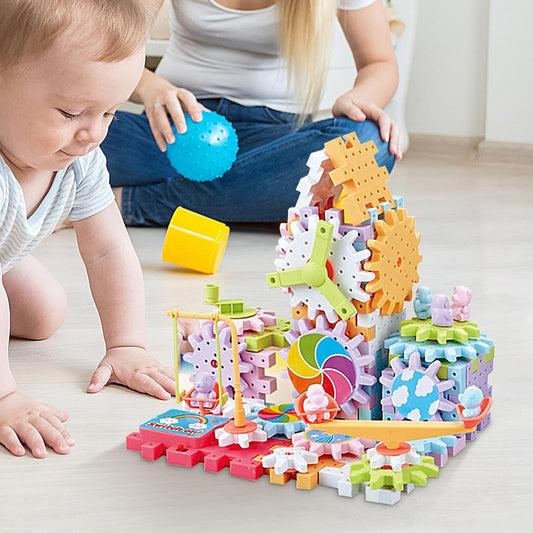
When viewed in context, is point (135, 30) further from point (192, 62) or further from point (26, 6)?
point (192, 62)

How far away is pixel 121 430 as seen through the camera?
80 cm

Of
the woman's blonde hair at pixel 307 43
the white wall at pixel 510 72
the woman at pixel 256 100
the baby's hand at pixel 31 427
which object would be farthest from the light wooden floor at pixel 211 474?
the white wall at pixel 510 72

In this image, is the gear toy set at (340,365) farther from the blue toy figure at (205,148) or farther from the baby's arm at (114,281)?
the blue toy figure at (205,148)

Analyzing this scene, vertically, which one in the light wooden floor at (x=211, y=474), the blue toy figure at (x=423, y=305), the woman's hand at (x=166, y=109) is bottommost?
the light wooden floor at (x=211, y=474)

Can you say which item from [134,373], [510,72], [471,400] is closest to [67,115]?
[134,373]

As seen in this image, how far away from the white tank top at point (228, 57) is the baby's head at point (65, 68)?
33.8 inches

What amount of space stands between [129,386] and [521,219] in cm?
105

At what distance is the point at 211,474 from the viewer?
27.9 inches

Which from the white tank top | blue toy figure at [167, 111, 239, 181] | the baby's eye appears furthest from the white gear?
the white tank top

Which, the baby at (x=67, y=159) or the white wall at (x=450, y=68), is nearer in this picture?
the baby at (x=67, y=159)

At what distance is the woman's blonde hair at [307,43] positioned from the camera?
1.49m

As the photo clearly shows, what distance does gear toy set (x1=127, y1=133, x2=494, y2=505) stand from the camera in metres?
0.69

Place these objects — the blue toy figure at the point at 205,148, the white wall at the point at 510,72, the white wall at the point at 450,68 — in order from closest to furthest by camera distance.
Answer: the blue toy figure at the point at 205,148 → the white wall at the point at 510,72 → the white wall at the point at 450,68

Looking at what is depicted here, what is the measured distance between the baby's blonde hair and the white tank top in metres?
0.89
